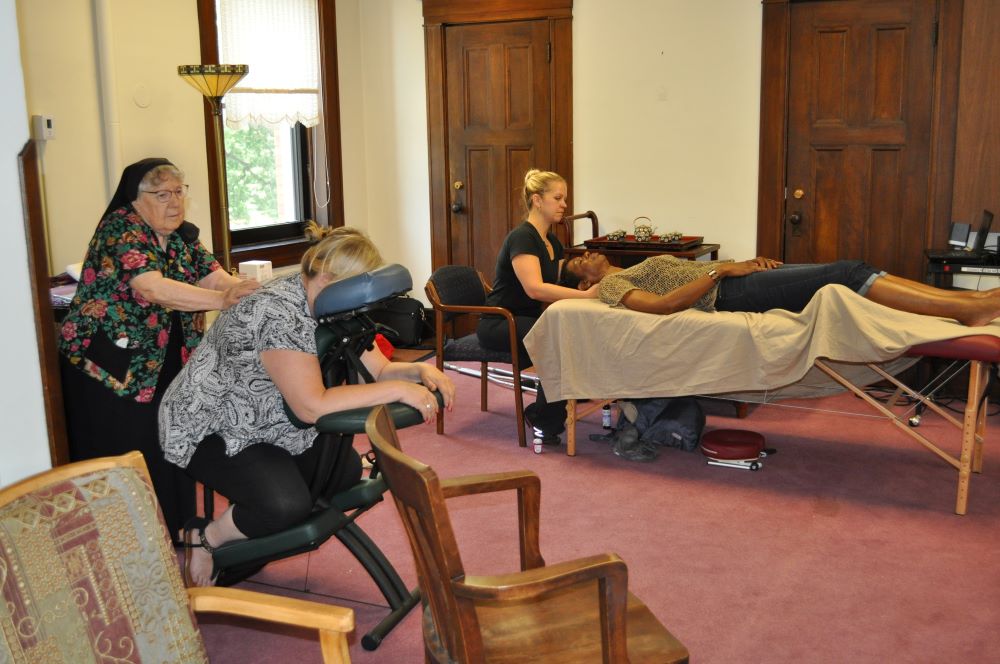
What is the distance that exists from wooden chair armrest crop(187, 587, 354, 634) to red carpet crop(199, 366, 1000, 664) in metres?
0.45

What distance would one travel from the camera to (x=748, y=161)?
17.9 ft

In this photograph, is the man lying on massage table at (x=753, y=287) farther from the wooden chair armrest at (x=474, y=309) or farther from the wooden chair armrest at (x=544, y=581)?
the wooden chair armrest at (x=544, y=581)

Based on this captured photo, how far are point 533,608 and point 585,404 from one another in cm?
263

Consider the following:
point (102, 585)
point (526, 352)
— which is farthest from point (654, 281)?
point (102, 585)

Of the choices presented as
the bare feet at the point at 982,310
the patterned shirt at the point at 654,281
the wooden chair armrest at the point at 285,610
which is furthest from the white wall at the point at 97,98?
the bare feet at the point at 982,310

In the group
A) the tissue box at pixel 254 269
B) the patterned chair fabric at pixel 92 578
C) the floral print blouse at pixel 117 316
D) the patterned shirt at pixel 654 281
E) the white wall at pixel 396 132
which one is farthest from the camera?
the white wall at pixel 396 132

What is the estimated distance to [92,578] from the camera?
1675 millimetres

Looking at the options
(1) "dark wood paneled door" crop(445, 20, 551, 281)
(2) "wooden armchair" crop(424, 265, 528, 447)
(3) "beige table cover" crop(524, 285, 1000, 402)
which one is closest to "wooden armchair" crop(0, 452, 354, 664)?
(3) "beige table cover" crop(524, 285, 1000, 402)

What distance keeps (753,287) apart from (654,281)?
39 cm

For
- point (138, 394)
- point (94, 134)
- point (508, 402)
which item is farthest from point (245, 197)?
point (138, 394)

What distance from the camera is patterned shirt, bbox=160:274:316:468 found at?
262 cm

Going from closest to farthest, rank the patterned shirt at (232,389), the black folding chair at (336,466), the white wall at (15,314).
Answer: the white wall at (15,314), the black folding chair at (336,466), the patterned shirt at (232,389)

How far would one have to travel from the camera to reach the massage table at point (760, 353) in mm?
3502

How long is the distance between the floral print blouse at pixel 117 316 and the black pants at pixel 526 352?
1.60m
